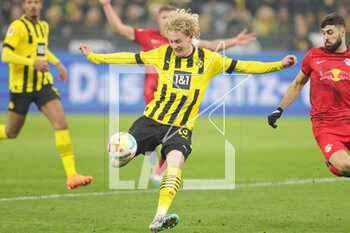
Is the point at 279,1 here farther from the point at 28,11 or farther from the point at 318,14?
the point at 28,11

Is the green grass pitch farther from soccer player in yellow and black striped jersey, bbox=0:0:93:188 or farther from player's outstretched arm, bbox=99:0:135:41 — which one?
player's outstretched arm, bbox=99:0:135:41

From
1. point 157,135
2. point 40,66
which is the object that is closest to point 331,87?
point 157,135

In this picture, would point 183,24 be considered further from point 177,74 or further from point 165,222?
point 165,222

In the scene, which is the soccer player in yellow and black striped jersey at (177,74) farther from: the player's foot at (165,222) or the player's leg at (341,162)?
the player's leg at (341,162)

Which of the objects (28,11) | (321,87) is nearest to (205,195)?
(321,87)

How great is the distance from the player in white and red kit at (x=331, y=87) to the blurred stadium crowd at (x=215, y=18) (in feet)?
34.4

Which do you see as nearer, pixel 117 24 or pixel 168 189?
pixel 168 189

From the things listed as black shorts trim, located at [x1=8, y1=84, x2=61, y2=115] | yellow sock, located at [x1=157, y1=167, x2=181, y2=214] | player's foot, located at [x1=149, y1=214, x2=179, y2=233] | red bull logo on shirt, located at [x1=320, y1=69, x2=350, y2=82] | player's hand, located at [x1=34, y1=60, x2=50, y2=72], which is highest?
red bull logo on shirt, located at [x1=320, y1=69, x2=350, y2=82]

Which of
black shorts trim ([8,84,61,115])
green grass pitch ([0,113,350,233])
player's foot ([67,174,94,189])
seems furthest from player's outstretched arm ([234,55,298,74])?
black shorts trim ([8,84,61,115])

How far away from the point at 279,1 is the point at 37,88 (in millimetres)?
11585

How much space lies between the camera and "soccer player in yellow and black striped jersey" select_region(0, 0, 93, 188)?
8.30m

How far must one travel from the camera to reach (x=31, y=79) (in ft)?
27.8

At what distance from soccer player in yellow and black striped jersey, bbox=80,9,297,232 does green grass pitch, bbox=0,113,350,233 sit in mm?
915

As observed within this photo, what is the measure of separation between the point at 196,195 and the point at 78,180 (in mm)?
1485
